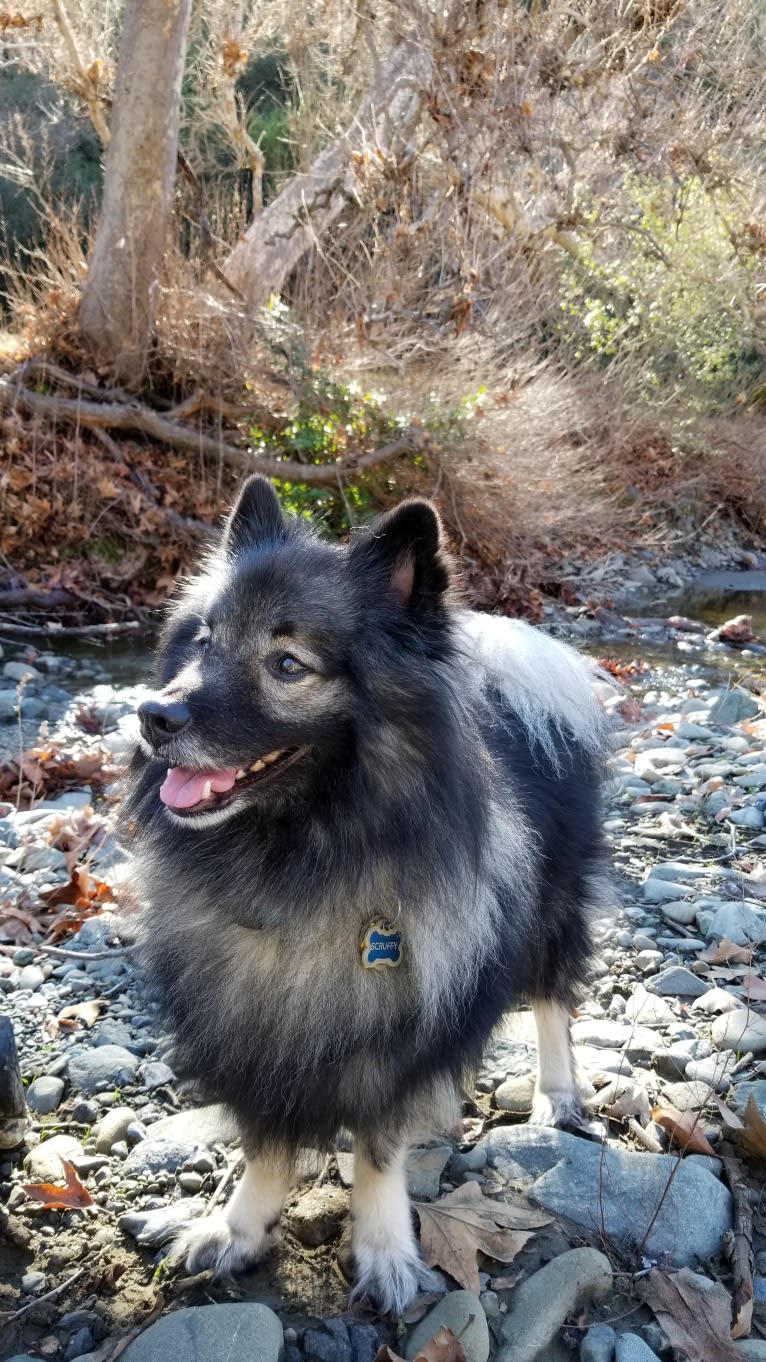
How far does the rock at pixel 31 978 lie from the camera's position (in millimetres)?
3137

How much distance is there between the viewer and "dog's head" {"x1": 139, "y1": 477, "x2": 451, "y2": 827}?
2.02 meters

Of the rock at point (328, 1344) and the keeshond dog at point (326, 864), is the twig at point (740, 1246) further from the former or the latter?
the rock at point (328, 1344)

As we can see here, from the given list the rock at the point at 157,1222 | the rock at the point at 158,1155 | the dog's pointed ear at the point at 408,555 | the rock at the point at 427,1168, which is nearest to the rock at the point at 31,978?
the rock at the point at 158,1155

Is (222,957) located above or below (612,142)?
below

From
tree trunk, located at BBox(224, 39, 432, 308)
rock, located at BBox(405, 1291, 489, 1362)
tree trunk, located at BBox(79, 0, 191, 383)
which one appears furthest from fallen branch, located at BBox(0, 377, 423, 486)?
rock, located at BBox(405, 1291, 489, 1362)

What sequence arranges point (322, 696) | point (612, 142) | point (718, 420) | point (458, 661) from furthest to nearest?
1. point (718, 420)
2. point (612, 142)
3. point (458, 661)
4. point (322, 696)

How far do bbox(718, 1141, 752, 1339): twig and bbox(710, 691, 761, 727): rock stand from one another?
405cm

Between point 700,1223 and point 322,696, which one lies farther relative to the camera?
point 700,1223

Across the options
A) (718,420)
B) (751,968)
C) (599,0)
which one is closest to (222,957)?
(751,968)

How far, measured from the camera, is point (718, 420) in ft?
45.0

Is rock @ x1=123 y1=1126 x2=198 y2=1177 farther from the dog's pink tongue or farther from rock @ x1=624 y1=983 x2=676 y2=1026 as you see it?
rock @ x1=624 y1=983 x2=676 y2=1026

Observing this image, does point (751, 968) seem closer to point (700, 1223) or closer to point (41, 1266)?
point (700, 1223)

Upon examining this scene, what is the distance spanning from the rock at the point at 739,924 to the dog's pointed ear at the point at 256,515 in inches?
86.2

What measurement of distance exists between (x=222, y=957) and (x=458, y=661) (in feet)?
2.77
